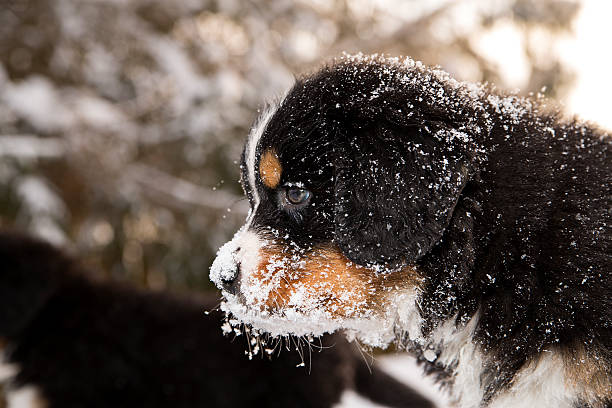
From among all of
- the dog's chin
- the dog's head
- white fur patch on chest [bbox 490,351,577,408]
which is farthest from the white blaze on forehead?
white fur patch on chest [bbox 490,351,577,408]

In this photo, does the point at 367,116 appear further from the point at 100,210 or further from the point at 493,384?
the point at 100,210

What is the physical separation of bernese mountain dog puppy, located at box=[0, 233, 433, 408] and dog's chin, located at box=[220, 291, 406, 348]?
4.13 ft

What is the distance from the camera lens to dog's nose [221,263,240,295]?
2066 mm

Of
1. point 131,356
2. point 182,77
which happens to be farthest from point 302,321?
point 182,77

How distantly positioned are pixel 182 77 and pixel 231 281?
4.37 meters

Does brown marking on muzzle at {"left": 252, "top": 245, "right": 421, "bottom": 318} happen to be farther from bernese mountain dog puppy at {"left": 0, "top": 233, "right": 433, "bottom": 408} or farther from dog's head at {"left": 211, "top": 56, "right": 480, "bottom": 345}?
bernese mountain dog puppy at {"left": 0, "top": 233, "right": 433, "bottom": 408}

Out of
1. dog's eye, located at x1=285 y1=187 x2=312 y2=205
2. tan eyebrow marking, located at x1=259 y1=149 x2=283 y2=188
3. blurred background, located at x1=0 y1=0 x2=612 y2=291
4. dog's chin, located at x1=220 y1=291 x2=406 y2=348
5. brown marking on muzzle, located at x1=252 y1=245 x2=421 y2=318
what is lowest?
dog's chin, located at x1=220 y1=291 x2=406 y2=348

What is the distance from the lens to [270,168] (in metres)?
2.15

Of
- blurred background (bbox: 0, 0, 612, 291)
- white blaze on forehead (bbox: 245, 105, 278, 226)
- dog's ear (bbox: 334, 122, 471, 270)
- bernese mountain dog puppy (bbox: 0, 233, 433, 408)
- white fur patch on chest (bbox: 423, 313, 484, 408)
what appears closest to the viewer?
dog's ear (bbox: 334, 122, 471, 270)

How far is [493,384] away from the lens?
203 cm

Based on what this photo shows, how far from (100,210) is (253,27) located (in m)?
2.80

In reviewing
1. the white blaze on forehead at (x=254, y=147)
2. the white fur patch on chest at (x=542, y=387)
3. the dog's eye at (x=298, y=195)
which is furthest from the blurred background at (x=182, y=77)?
the white fur patch on chest at (x=542, y=387)

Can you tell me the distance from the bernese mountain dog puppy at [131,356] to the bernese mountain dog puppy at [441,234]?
137 cm

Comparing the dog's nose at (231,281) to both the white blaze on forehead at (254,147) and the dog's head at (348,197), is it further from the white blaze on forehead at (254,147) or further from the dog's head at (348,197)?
the white blaze on forehead at (254,147)
